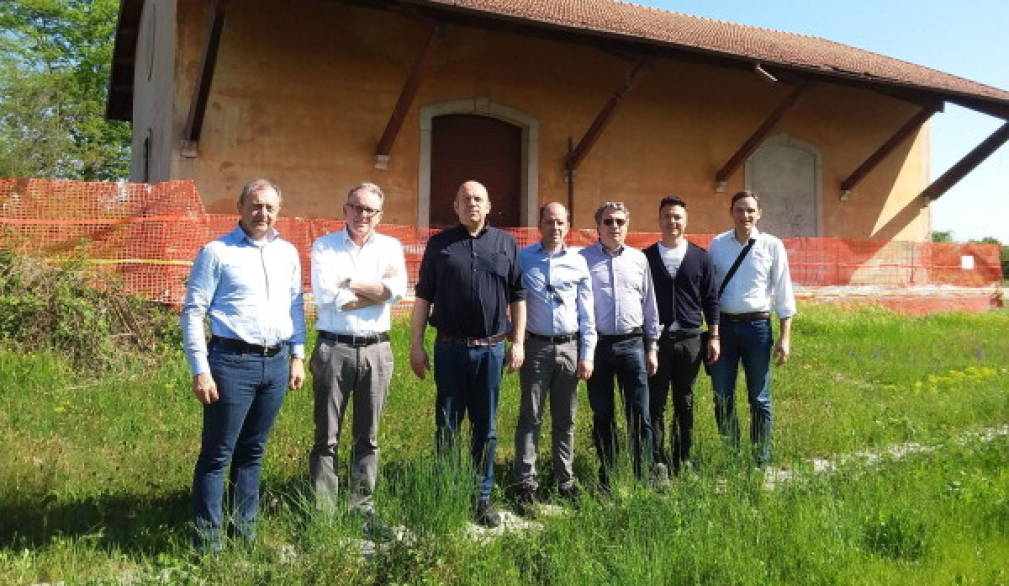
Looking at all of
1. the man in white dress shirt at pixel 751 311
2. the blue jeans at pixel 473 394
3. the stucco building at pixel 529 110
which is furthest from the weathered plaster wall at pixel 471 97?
the blue jeans at pixel 473 394

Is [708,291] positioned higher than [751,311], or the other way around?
[708,291]

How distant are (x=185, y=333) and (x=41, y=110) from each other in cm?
3055

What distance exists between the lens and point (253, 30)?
10.2 m

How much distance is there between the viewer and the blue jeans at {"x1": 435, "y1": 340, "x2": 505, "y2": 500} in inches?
149

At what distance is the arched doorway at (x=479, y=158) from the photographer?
11531 millimetres

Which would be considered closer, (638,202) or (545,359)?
(545,359)

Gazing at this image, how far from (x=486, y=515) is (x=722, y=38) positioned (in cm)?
1041

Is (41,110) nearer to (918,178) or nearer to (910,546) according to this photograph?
(918,178)

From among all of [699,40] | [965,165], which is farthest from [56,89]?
[965,165]

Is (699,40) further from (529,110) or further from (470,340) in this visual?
(470,340)

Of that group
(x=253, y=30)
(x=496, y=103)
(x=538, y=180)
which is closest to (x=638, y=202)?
(x=538, y=180)

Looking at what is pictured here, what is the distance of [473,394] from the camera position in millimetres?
3855

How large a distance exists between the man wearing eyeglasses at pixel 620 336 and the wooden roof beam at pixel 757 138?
31.1 feet

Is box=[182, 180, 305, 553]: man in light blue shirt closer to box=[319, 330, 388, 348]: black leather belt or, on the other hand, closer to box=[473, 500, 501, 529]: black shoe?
box=[319, 330, 388, 348]: black leather belt
